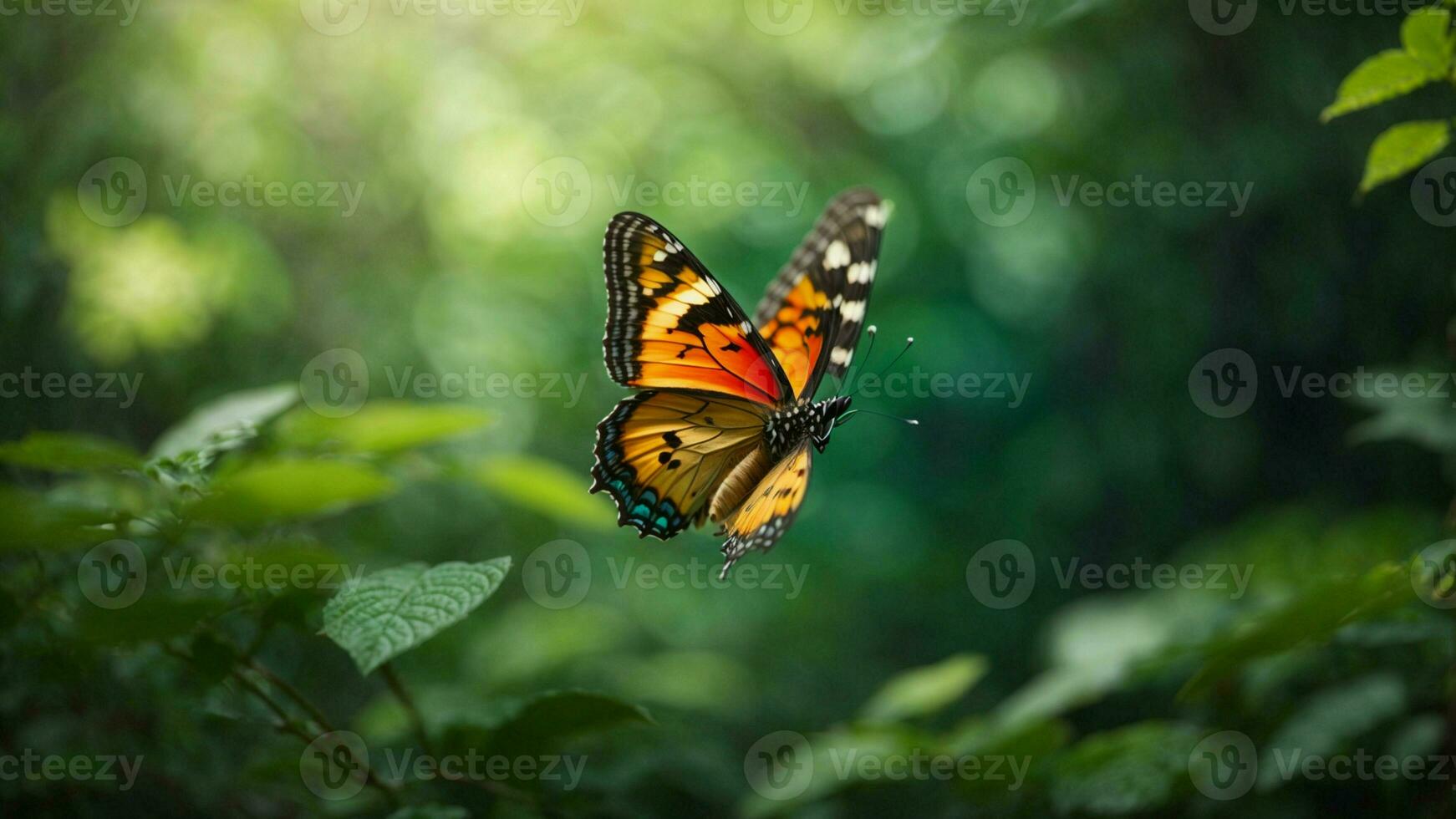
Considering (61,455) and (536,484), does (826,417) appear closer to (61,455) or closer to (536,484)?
(536,484)

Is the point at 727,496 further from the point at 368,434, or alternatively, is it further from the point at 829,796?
the point at 829,796

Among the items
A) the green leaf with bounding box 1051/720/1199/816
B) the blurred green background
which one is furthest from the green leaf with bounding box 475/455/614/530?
the green leaf with bounding box 1051/720/1199/816

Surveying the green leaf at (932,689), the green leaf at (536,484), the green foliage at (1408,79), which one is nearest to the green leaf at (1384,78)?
the green foliage at (1408,79)

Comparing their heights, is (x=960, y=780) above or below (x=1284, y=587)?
below

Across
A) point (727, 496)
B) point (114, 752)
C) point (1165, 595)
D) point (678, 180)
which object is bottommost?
point (114, 752)

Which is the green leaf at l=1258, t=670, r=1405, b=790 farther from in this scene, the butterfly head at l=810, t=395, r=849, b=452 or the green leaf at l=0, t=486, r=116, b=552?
the green leaf at l=0, t=486, r=116, b=552

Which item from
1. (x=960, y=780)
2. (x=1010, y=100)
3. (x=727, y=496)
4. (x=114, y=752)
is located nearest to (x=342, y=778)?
(x=114, y=752)

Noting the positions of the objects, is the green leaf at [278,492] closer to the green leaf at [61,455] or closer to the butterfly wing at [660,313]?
the green leaf at [61,455]
